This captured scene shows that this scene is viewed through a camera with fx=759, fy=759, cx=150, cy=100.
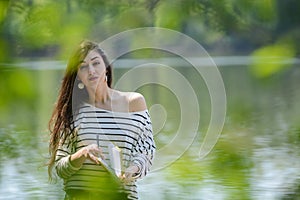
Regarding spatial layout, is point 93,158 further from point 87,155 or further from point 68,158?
point 68,158

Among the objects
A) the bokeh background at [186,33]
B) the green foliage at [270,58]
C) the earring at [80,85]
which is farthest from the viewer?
the earring at [80,85]

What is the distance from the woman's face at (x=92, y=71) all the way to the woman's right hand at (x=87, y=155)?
100 millimetres

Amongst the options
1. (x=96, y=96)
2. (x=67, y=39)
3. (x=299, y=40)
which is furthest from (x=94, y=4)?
(x=96, y=96)

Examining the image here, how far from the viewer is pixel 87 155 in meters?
0.99

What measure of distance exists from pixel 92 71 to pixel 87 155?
143 mm

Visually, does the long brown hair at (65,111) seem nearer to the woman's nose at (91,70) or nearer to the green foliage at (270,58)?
the woman's nose at (91,70)

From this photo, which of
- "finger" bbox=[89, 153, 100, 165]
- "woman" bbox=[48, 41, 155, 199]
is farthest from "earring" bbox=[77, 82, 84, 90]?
"finger" bbox=[89, 153, 100, 165]

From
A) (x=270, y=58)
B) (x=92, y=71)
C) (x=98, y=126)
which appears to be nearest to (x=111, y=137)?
(x=98, y=126)

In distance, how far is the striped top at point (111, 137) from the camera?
1144 millimetres

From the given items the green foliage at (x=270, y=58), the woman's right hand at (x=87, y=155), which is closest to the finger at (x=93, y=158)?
the woman's right hand at (x=87, y=155)

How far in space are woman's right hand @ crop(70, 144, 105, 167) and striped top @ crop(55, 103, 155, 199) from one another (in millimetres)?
11

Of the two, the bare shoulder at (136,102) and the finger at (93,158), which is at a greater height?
the bare shoulder at (136,102)

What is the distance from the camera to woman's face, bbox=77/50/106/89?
102 cm

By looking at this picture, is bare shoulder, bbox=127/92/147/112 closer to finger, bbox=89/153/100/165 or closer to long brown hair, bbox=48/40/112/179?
long brown hair, bbox=48/40/112/179
